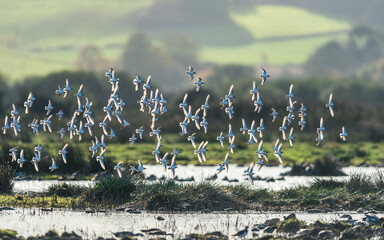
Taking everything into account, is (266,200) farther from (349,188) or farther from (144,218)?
(144,218)

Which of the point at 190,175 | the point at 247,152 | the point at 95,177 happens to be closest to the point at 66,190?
the point at 95,177

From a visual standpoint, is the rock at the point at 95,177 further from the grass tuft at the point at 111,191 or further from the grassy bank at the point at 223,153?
the grass tuft at the point at 111,191

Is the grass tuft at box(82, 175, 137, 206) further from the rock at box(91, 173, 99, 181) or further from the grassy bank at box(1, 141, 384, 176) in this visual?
the grassy bank at box(1, 141, 384, 176)

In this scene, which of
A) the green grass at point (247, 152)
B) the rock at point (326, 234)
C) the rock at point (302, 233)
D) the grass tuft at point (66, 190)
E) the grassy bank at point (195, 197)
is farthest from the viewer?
the green grass at point (247, 152)

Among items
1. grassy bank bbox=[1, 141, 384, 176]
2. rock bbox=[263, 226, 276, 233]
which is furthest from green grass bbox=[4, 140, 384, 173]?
rock bbox=[263, 226, 276, 233]

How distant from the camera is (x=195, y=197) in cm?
2550

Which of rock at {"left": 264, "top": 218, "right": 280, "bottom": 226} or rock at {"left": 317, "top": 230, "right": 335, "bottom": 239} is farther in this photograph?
rock at {"left": 264, "top": 218, "right": 280, "bottom": 226}

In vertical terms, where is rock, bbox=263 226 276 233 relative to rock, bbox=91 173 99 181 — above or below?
below

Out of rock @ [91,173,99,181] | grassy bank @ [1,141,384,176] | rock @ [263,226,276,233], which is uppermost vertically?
grassy bank @ [1,141,384,176]

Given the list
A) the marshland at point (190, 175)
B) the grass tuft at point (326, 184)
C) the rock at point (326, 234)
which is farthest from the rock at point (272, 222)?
the grass tuft at point (326, 184)

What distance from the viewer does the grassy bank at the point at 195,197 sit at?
25.3m

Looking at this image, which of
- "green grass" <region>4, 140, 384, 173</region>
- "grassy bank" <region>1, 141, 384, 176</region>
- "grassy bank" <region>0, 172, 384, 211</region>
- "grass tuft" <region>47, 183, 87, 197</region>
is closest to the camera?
"grassy bank" <region>0, 172, 384, 211</region>

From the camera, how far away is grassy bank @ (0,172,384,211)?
2534 cm

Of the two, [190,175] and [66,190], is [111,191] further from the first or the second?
[190,175]
